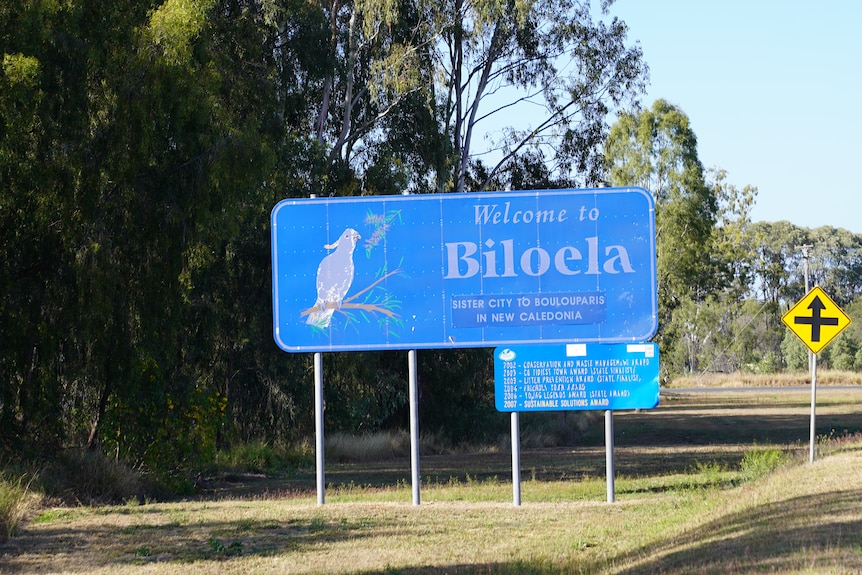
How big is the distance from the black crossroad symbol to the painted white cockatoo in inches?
309

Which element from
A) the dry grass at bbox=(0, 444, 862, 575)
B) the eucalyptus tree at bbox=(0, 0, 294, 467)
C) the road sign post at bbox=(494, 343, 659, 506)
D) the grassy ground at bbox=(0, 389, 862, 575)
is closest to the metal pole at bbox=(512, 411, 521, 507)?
the road sign post at bbox=(494, 343, 659, 506)

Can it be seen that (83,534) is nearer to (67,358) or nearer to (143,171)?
(67,358)

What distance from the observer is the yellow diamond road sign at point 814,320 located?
20375 mm

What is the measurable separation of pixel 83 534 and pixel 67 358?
18.3ft

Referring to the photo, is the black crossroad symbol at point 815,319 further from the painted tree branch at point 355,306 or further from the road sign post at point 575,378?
the painted tree branch at point 355,306

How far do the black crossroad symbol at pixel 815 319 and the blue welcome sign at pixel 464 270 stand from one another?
3.90 m

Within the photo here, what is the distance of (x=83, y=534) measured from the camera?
1455cm

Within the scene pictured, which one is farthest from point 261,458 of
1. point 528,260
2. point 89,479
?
A: point 528,260

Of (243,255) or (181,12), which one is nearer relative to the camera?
(181,12)

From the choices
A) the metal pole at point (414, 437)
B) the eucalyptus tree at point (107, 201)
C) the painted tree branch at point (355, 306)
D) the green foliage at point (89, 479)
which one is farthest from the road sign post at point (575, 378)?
the green foliage at point (89, 479)

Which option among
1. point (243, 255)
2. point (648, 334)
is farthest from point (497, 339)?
point (243, 255)

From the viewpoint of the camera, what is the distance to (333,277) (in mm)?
18281

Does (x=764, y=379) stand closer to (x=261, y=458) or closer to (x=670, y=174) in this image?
(x=670, y=174)

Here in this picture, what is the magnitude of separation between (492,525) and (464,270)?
14.2 feet
